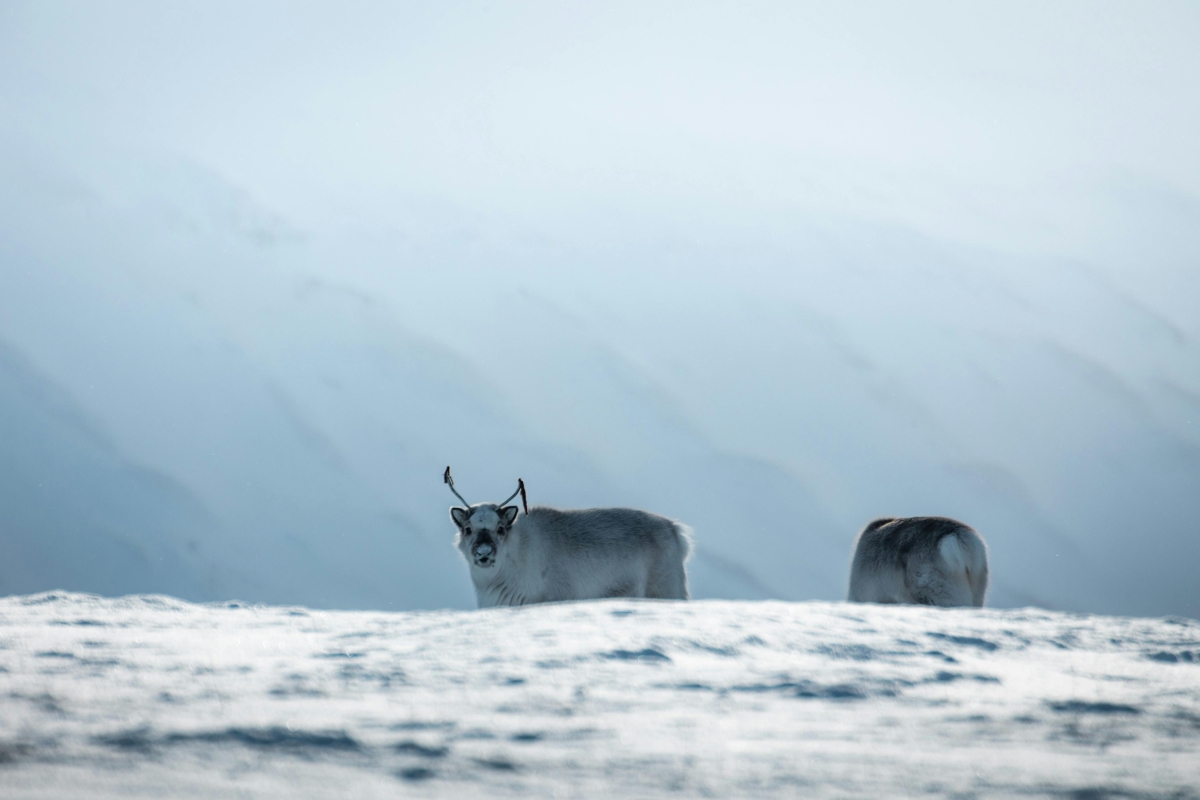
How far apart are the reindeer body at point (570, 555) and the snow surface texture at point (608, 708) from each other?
3.90 metres

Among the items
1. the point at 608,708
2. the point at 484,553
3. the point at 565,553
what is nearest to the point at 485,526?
the point at 484,553

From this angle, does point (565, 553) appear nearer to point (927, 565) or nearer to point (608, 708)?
point (927, 565)

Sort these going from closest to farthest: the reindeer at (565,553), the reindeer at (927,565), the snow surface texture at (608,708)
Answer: the snow surface texture at (608,708)
the reindeer at (565,553)
the reindeer at (927,565)

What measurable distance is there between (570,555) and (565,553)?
2.1 inches

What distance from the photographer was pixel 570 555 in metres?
9.33

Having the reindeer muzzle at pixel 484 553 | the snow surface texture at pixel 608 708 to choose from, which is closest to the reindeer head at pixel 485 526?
the reindeer muzzle at pixel 484 553

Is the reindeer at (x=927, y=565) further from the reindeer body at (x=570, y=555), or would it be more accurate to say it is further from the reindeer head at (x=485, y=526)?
the reindeer head at (x=485, y=526)

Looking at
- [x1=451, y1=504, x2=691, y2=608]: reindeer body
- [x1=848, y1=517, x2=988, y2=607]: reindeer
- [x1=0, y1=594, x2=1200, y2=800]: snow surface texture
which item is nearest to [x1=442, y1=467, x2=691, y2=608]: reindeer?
[x1=451, y1=504, x2=691, y2=608]: reindeer body

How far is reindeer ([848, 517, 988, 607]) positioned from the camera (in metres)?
9.26

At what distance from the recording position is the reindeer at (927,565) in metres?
9.26

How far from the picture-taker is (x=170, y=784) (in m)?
2.38

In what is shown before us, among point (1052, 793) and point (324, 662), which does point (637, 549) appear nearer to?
point (324, 662)

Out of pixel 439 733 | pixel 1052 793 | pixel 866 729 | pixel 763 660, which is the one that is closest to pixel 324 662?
pixel 439 733

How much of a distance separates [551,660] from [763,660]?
34.3 inches
